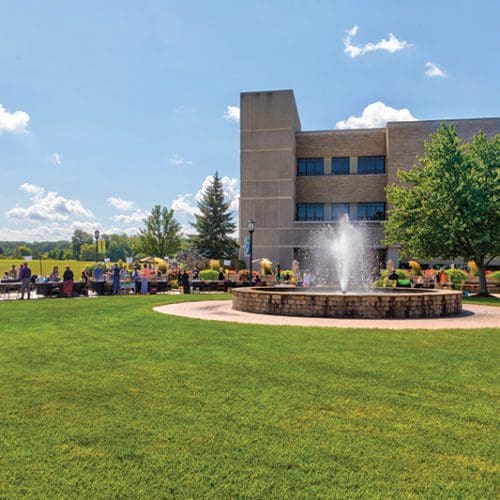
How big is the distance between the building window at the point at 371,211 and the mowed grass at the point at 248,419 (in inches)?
1643

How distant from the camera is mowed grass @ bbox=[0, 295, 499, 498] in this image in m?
3.55

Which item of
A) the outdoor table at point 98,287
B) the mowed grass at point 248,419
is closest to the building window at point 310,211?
the outdoor table at point 98,287

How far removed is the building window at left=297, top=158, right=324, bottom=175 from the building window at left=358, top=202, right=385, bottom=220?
5.83 m

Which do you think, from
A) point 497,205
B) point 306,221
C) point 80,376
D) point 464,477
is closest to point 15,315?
point 80,376

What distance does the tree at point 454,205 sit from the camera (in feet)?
72.6

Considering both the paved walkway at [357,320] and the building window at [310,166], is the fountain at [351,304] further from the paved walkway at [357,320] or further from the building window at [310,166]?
the building window at [310,166]

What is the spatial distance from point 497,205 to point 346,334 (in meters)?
15.4

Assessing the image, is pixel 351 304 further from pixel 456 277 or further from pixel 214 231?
pixel 214 231

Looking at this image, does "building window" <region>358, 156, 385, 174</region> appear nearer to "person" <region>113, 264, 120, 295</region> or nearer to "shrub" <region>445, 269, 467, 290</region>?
"shrub" <region>445, 269, 467, 290</region>

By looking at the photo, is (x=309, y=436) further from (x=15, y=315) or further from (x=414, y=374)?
(x=15, y=315)

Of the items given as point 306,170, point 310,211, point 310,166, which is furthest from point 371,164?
point 310,211

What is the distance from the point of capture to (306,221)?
49188 mm

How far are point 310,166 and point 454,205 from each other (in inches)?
1184

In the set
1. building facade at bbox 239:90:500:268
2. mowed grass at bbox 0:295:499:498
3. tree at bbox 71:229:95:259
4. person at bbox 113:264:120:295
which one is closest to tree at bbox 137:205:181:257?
building facade at bbox 239:90:500:268
